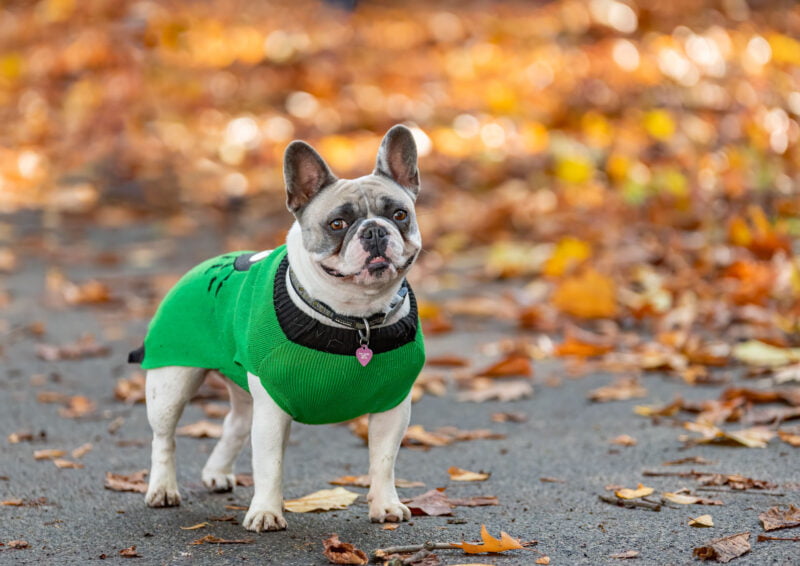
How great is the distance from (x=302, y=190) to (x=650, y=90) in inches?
396

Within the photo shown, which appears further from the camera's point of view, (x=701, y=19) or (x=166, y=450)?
(x=701, y=19)

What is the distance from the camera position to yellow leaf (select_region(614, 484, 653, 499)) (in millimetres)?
3773

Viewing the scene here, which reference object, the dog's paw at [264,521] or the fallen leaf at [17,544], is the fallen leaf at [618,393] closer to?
the dog's paw at [264,521]

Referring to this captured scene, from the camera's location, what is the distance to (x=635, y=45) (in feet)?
48.3

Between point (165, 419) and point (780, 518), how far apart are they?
2089 millimetres

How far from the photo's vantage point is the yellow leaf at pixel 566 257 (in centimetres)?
809


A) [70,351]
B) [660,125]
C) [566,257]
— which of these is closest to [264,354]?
[70,351]

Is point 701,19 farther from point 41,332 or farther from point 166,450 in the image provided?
point 166,450

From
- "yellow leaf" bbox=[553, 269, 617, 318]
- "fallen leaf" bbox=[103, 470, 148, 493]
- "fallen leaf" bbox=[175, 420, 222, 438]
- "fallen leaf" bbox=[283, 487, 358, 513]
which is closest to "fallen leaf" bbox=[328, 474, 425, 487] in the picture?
"fallen leaf" bbox=[283, 487, 358, 513]

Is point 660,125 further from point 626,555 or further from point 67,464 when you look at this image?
point 626,555

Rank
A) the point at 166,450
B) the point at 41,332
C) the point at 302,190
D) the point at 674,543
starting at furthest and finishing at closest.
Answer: the point at 41,332 < the point at 166,450 < the point at 302,190 < the point at 674,543

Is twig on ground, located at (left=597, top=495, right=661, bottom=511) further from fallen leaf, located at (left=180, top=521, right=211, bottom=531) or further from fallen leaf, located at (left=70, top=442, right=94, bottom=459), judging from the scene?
fallen leaf, located at (left=70, top=442, right=94, bottom=459)

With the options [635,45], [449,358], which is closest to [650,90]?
[635,45]

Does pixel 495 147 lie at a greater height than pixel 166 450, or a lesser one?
greater
